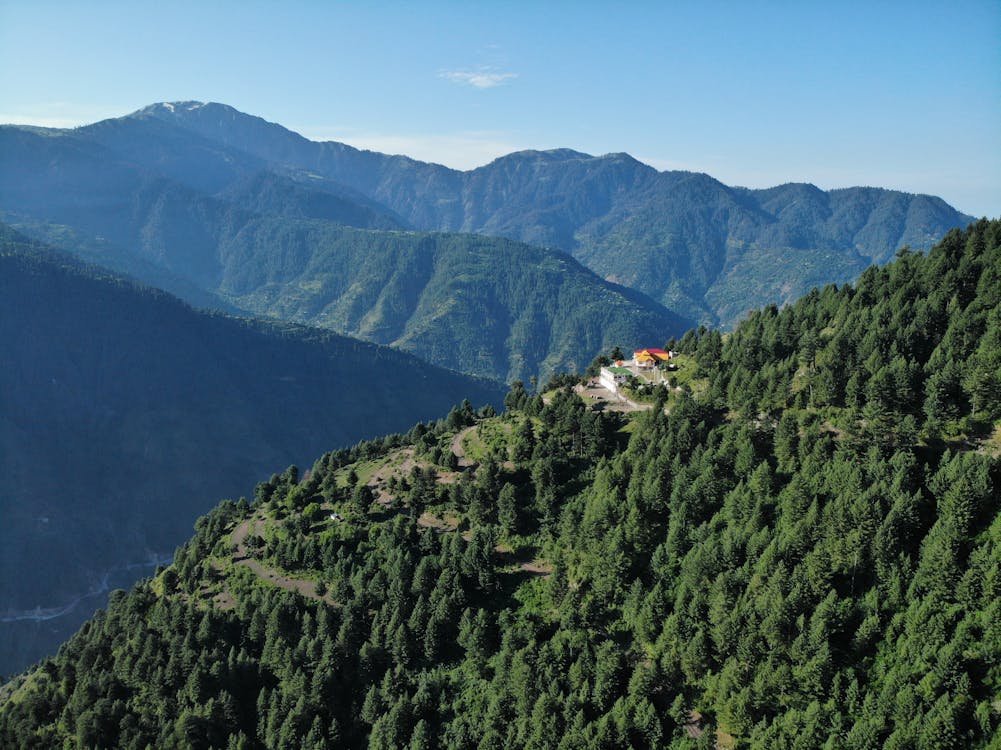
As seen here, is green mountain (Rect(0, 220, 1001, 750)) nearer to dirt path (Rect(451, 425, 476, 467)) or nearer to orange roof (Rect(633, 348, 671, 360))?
dirt path (Rect(451, 425, 476, 467))

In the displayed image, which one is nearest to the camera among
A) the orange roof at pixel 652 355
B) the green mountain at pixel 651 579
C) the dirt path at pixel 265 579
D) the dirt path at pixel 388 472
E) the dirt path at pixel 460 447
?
the green mountain at pixel 651 579

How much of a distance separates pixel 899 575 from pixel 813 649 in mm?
12880

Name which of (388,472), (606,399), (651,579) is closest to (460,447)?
(388,472)

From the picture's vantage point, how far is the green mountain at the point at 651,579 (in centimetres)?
7300

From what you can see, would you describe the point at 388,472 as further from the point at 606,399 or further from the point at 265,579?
the point at 606,399

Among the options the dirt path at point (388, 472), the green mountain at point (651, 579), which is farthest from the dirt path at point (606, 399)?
the dirt path at point (388, 472)

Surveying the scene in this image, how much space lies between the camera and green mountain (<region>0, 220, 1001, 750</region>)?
240 feet

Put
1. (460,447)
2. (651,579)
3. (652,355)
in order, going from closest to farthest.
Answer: (651,579)
(460,447)
(652,355)

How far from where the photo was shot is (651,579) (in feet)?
305

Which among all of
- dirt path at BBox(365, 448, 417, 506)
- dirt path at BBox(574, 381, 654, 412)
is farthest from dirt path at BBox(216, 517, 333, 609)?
dirt path at BBox(574, 381, 654, 412)

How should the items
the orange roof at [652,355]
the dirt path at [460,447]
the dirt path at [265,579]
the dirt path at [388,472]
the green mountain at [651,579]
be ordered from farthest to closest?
1. the orange roof at [652,355]
2. the dirt path at [460,447]
3. the dirt path at [388,472]
4. the dirt path at [265,579]
5. the green mountain at [651,579]

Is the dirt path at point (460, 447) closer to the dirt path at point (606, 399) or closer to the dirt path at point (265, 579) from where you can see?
the dirt path at point (606, 399)

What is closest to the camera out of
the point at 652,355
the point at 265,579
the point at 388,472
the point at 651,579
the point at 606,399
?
the point at 651,579

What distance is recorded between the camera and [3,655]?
19938 cm
